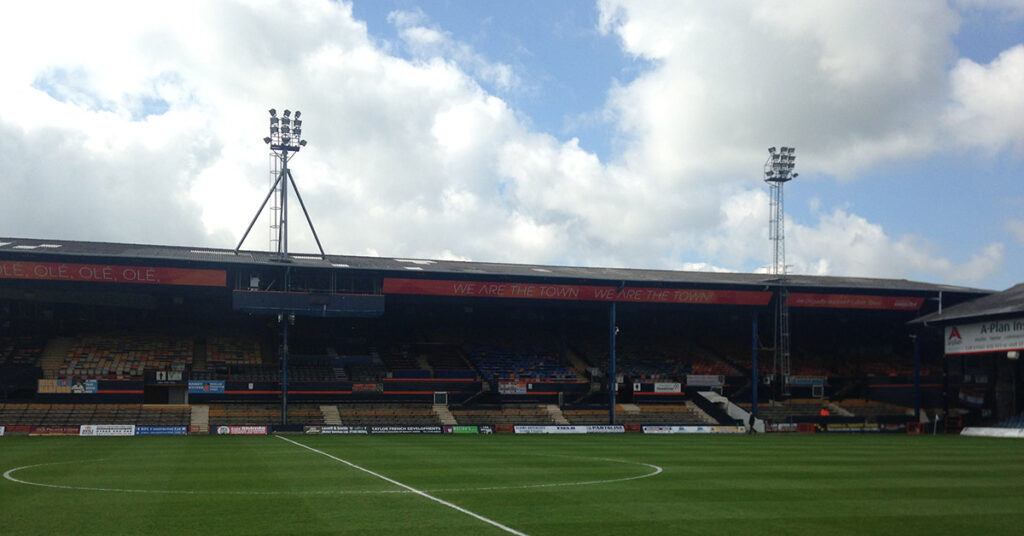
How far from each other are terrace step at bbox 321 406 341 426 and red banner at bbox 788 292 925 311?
1499 inches

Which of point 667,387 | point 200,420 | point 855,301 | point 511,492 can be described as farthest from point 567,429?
point 511,492

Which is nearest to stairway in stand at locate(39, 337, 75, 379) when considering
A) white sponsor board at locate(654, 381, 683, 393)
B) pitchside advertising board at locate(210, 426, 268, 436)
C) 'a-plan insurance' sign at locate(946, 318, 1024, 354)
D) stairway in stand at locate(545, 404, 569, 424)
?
pitchside advertising board at locate(210, 426, 268, 436)

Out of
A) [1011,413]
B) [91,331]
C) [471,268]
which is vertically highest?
[471,268]

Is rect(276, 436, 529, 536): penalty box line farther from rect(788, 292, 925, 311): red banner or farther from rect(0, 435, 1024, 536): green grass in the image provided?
rect(788, 292, 925, 311): red banner

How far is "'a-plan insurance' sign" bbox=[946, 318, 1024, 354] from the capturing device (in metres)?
59.3

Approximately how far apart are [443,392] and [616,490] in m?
44.6

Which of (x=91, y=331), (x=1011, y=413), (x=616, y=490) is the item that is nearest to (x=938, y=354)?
(x=1011, y=413)

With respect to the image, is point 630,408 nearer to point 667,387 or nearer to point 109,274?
A: point 667,387

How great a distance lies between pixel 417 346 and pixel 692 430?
990 inches

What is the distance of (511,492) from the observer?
68.7ft

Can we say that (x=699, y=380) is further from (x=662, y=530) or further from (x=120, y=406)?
(x=662, y=530)

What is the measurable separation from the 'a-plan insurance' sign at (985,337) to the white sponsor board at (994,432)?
20.7 feet

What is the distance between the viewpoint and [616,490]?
21438 millimetres

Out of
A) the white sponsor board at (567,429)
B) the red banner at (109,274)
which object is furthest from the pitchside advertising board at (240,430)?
the white sponsor board at (567,429)
